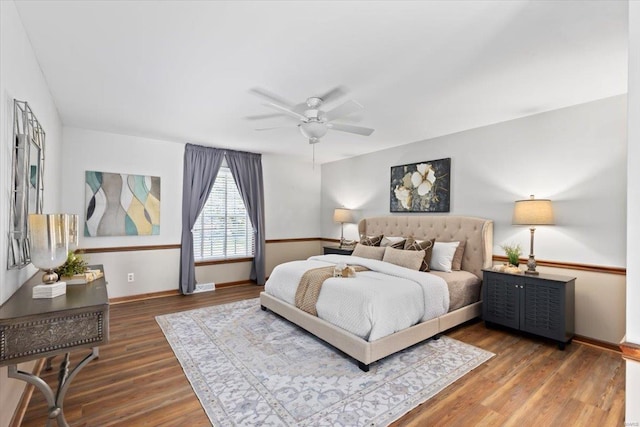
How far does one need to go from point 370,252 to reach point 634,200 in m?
3.38

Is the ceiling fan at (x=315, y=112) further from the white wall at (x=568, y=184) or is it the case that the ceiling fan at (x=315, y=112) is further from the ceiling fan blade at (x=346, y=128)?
Result: the white wall at (x=568, y=184)

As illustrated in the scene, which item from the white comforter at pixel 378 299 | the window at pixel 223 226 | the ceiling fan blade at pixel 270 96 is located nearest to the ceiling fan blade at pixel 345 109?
the ceiling fan blade at pixel 270 96

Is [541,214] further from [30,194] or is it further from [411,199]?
[30,194]

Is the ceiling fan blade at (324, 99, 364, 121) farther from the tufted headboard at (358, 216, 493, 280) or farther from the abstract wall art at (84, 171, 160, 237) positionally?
the abstract wall art at (84, 171, 160, 237)

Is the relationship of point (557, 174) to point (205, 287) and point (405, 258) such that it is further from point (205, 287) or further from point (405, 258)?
point (205, 287)

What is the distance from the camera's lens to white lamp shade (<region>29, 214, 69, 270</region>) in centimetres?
175

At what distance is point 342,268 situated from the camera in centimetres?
352

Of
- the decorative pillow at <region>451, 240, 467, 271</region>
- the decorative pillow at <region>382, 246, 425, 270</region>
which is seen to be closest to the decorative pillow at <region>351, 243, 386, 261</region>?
the decorative pillow at <region>382, 246, 425, 270</region>

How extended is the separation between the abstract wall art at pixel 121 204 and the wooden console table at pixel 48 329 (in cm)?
317

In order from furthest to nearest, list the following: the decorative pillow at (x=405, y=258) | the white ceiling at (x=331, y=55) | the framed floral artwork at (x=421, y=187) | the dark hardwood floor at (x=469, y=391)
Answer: the framed floral artwork at (x=421, y=187), the decorative pillow at (x=405, y=258), the dark hardwood floor at (x=469, y=391), the white ceiling at (x=331, y=55)

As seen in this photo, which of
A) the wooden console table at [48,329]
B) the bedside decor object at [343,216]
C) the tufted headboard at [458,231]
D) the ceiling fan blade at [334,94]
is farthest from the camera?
the bedside decor object at [343,216]

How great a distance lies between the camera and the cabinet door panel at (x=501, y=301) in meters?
3.47

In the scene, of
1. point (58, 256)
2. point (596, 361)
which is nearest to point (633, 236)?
point (596, 361)

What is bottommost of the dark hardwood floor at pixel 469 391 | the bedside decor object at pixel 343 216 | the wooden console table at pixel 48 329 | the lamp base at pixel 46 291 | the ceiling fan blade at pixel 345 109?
the dark hardwood floor at pixel 469 391
